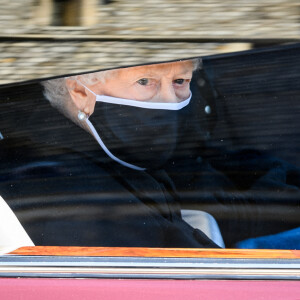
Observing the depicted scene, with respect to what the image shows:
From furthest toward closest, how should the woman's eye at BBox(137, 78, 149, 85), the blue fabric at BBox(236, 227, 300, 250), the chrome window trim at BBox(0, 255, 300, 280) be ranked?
the woman's eye at BBox(137, 78, 149, 85), the blue fabric at BBox(236, 227, 300, 250), the chrome window trim at BBox(0, 255, 300, 280)

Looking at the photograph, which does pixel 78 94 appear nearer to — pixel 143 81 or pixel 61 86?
pixel 61 86

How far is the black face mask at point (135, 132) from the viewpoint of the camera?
232cm

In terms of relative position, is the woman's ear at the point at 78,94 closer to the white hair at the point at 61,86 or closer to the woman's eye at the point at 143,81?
the white hair at the point at 61,86

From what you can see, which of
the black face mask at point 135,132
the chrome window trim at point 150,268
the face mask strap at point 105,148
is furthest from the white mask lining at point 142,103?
the chrome window trim at point 150,268

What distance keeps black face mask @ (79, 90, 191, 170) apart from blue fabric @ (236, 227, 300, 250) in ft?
1.43

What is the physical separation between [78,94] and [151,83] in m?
0.27

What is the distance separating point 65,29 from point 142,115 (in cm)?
42

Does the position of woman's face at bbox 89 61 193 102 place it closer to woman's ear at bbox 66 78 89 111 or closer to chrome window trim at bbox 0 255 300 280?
woman's ear at bbox 66 78 89 111

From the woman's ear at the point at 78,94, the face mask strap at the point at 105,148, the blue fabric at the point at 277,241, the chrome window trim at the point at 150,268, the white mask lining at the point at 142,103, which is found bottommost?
the blue fabric at the point at 277,241

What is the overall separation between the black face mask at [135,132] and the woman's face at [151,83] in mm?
32

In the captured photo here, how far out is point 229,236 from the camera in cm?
234

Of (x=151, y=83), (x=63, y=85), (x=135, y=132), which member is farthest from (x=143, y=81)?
(x=63, y=85)

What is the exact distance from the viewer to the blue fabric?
7.33 feet

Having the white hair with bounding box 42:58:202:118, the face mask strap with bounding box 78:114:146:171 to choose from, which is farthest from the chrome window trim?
the white hair with bounding box 42:58:202:118
